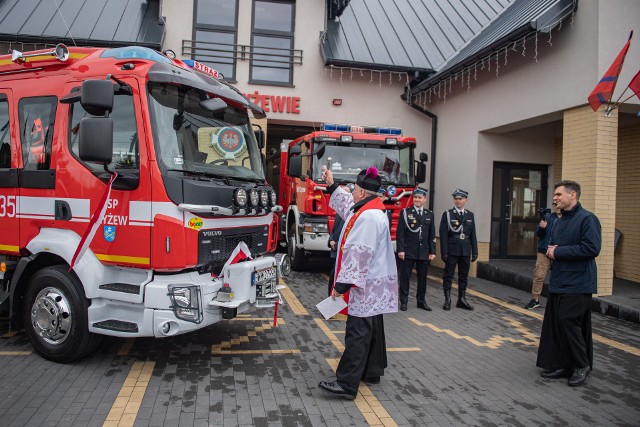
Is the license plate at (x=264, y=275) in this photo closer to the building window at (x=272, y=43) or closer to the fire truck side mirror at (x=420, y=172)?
the fire truck side mirror at (x=420, y=172)

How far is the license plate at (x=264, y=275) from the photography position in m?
4.83

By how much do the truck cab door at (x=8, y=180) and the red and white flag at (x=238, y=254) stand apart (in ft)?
6.93

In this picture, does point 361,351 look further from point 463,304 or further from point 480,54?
point 480,54

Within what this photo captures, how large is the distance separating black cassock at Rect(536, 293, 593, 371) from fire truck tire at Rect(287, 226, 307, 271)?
635cm

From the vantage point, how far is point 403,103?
13906 millimetres

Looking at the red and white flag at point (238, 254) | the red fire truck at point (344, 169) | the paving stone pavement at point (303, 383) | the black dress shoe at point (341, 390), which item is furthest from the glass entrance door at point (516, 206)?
the black dress shoe at point (341, 390)

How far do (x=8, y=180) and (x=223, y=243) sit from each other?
7.55 feet

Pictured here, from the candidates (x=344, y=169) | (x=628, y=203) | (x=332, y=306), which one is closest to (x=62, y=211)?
(x=332, y=306)

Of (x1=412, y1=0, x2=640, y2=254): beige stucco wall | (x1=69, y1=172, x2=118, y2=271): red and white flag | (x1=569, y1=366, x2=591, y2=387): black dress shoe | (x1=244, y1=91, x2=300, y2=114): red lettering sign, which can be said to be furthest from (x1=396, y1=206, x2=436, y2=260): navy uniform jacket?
(x1=244, y1=91, x2=300, y2=114): red lettering sign

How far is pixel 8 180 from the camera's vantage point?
4879 mm

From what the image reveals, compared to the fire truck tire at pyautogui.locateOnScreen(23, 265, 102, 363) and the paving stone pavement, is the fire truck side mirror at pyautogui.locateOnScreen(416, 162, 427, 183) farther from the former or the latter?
the fire truck tire at pyautogui.locateOnScreen(23, 265, 102, 363)

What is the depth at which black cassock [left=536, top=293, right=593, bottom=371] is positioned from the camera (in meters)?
4.70

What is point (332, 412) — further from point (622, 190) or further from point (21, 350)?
point (622, 190)

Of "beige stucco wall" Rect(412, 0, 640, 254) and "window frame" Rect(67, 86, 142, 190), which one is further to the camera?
"beige stucco wall" Rect(412, 0, 640, 254)
